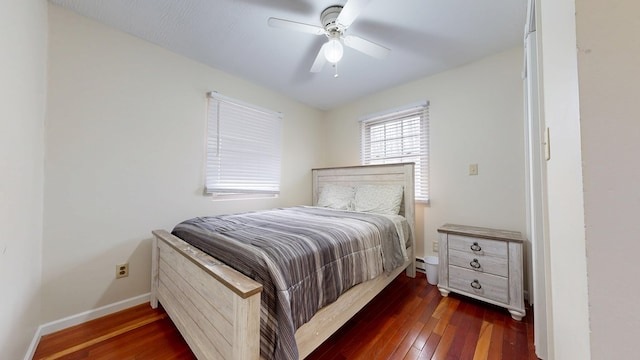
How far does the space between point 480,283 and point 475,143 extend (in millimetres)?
1340

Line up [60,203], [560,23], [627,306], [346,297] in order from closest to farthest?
[627,306], [560,23], [346,297], [60,203]

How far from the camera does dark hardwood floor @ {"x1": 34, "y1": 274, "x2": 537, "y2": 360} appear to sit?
1.33 metres

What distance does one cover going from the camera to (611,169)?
366mm

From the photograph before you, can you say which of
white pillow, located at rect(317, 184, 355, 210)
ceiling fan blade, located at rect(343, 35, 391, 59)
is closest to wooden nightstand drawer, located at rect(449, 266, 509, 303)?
white pillow, located at rect(317, 184, 355, 210)

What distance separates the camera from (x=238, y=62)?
7.53 feet

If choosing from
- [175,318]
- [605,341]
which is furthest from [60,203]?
[605,341]

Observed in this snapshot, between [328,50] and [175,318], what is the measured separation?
2.16 m

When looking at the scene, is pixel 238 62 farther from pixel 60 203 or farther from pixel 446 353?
pixel 446 353

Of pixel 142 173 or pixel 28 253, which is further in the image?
pixel 142 173

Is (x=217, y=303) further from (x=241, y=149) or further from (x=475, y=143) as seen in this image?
(x=475, y=143)

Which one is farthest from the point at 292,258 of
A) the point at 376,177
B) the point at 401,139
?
the point at 401,139

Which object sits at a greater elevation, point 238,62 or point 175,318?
point 238,62

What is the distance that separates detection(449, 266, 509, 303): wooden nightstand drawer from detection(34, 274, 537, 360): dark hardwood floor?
12 centimetres

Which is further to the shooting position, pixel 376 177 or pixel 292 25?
pixel 376 177
